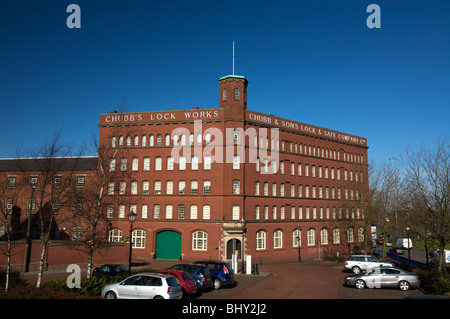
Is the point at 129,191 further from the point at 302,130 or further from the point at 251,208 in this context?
the point at 302,130

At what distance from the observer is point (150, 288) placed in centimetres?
1600

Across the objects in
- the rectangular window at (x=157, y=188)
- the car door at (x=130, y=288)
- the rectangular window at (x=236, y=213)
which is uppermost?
the rectangular window at (x=157, y=188)

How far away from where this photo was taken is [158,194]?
43.4 meters

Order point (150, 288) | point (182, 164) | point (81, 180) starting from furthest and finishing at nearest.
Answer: point (81, 180)
point (182, 164)
point (150, 288)

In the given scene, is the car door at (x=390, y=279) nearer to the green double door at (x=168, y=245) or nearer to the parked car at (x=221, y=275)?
the parked car at (x=221, y=275)

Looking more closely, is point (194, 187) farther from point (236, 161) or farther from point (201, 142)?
point (236, 161)

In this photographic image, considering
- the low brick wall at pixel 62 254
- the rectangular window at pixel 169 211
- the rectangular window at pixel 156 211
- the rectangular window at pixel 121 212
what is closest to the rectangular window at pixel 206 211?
the rectangular window at pixel 169 211

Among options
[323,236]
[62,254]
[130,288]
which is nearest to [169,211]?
[62,254]

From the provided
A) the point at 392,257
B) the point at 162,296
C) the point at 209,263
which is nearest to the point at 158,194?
the point at 209,263

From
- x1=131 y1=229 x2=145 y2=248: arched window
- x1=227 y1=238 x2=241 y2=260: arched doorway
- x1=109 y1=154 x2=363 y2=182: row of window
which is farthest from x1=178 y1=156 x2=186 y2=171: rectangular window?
x1=227 y1=238 x2=241 y2=260: arched doorway

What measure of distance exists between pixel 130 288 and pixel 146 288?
2.82 feet

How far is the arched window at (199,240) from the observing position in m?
41.3

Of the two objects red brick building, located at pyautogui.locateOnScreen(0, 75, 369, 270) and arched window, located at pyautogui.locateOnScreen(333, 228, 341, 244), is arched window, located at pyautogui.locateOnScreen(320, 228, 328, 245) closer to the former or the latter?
arched window, located at pyautogui.locateOnScreen(333, 228, 341, 244)

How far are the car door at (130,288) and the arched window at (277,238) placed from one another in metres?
30.4
